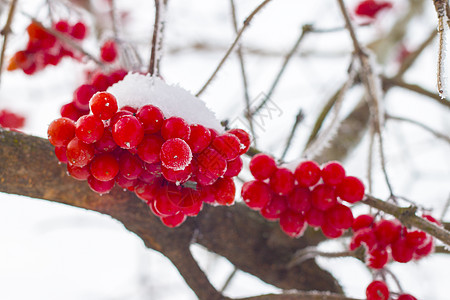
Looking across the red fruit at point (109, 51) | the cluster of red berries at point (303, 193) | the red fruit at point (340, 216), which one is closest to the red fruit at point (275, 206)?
the cluster of red berries at point (303, 193)

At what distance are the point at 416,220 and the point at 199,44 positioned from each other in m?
2.92

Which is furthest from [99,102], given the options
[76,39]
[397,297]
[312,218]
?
[76,39]

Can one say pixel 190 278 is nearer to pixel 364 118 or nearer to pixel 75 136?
pixel 75 136

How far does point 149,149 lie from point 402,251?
2.12 feet

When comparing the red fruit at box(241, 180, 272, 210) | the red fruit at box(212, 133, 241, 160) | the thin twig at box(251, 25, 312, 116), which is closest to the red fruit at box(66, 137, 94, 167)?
the red fruit at box(212, 133, 241, 160)

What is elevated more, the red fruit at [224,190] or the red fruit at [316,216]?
the red fruit at [316,216]

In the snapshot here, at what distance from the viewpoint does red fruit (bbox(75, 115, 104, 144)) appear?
71 cm

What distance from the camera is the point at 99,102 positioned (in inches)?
28.4

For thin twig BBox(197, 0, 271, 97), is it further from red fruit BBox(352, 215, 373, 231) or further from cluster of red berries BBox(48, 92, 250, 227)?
red fruit BBox(352, 215, 373, 231)

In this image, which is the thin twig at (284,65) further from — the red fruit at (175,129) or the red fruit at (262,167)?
the red fruit at (175,129)

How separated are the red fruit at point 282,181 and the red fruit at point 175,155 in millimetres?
291

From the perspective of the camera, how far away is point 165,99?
0.83 meters

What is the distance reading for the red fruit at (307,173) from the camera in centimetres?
91

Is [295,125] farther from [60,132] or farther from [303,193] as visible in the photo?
[60,132]
